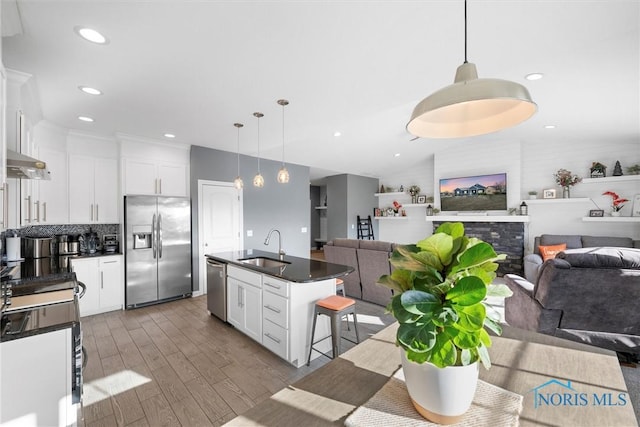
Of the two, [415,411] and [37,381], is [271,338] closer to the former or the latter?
[37,381]

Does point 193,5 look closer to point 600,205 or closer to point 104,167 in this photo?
point 104,167

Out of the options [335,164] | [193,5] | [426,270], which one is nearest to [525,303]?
[426,270]

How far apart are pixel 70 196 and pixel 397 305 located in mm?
4971

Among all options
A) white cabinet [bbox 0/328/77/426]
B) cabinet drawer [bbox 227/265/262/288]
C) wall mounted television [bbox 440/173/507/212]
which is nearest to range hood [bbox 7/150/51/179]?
white cabinet [bbox 0/328/77/426]

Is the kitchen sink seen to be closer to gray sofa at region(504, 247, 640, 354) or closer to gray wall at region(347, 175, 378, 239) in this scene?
gray sofa at region(504, 247, 640, 354)

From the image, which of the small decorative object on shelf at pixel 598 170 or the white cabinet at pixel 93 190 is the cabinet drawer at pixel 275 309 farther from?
the small decorative object on shelf at pixel 598 170

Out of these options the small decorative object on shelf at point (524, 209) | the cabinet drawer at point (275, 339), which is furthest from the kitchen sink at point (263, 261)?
the small decorative object on shelf at point (524, 209)

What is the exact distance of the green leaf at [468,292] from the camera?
636mm

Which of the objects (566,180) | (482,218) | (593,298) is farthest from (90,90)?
(566,180)

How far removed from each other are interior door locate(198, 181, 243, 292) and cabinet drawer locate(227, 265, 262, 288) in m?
1.86

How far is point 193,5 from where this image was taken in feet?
5.76

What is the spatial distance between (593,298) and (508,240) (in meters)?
4.60

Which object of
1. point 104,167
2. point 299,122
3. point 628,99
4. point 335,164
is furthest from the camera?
point 335,164

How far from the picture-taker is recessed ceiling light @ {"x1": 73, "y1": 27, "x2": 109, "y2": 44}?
6.26 feet
